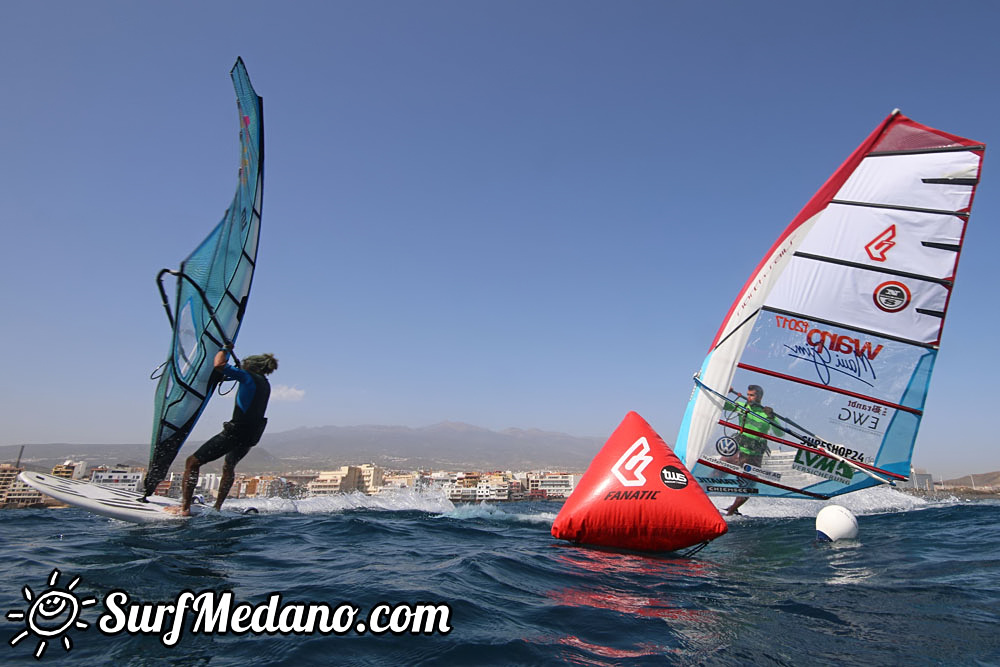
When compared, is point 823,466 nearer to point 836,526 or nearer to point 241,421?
point 836,526

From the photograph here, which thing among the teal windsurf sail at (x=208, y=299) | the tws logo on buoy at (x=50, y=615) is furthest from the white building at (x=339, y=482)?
the tws logo on buoy at (x=50, y=615)

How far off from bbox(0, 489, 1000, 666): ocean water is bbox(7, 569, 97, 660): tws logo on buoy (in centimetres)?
2

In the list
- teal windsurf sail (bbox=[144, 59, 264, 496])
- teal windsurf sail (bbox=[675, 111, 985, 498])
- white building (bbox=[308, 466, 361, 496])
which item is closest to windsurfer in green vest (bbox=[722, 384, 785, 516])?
teal windsurf sail (bbox=[675, 111, 985, 498])

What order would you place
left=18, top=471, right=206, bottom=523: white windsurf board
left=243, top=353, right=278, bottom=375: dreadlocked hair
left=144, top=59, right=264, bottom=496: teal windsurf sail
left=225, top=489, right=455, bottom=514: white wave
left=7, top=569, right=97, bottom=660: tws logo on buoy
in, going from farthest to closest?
left=225, top=489, right=455, bottom=514: white wave → left=243, top=353, right=278, bottom=375: dreadlocked hair → left=144, top=59, right=264, bottom=496: teal windsurf sail → left=18, top=471, right=206, bottom=523: white windsurf board → left=7, top=569, right=97, bottom=660: tws logo on buoy

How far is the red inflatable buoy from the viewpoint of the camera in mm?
6523

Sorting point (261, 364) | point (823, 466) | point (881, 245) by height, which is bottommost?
point (823, 466)

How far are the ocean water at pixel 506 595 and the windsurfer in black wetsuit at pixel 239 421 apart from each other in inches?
31.9

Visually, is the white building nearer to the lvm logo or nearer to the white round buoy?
the lvm logo

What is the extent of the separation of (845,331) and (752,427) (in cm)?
297

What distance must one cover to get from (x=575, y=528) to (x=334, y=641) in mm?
4409

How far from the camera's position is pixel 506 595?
4594mm

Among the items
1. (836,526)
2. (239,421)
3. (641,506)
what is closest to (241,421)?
(239,421)

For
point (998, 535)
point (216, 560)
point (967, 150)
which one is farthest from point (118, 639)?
point (967, 150)

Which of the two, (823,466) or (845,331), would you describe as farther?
(823,466)
